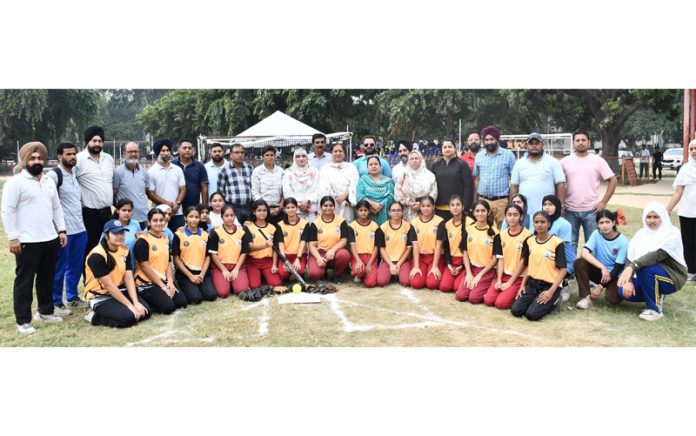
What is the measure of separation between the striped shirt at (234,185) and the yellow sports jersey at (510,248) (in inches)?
113

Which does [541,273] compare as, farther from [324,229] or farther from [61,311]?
[61,311]

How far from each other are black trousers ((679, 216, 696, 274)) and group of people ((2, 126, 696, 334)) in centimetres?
1

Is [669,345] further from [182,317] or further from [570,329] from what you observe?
[182,317]

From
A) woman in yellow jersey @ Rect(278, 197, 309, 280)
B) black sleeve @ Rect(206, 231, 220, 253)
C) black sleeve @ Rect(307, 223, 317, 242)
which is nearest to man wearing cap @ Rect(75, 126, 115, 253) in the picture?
black sleeve @ Rect(206, 231, 220, 253)

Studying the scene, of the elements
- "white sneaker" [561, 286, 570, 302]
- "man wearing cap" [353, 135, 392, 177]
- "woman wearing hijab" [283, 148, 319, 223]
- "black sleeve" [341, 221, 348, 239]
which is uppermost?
"man wearing cap" [353, 135, 392, 177]

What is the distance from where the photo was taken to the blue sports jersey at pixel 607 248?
5.39m

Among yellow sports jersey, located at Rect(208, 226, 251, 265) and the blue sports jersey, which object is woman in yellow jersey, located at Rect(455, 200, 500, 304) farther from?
yellow sports jersey, located at Rect(208, 226, 251, 265)

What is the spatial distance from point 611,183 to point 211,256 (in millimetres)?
4330

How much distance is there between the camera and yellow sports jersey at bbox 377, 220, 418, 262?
6.40 meters

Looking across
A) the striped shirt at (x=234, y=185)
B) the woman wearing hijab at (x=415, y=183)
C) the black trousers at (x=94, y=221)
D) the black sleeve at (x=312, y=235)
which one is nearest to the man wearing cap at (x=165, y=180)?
the striped shirt at (x=234, y=185)

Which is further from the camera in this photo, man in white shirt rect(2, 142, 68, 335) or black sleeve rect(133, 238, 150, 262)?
black sleeve rect(133, 238, 150, 262)

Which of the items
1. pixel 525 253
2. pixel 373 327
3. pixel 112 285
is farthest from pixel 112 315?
pixel 525 253

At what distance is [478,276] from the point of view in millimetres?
5754

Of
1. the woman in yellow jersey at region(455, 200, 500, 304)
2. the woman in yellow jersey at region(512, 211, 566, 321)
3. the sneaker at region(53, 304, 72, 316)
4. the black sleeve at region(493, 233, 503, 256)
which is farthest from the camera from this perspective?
the woman in yellow jersey at region(455, 200, 500, 304)
